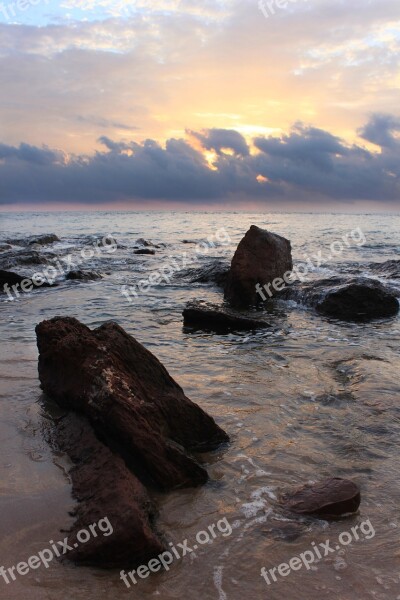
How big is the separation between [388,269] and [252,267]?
7.26 metres

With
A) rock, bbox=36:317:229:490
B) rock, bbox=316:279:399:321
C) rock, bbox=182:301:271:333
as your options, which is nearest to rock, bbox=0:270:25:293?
rock, bbox=182:301:271:333

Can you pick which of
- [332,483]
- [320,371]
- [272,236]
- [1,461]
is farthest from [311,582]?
[272,236]

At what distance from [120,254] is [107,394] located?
63.9ft

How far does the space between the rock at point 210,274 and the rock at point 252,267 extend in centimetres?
221

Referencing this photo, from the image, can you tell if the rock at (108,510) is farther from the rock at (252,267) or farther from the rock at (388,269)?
the rock at (388,269)

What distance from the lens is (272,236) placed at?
1140 centimetres

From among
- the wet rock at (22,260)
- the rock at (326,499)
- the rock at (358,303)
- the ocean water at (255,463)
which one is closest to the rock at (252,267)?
the rock at (358,303)

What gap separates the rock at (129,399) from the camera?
11.8 ft

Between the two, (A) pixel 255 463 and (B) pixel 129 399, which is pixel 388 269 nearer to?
(A) pixel 255 463

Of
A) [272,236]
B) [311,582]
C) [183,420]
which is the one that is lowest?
[311,582]

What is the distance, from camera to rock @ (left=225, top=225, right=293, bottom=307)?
1066 cm

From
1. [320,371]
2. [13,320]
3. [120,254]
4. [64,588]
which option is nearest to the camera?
[64,588]

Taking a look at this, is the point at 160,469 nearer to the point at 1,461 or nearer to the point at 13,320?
the point at 1,461

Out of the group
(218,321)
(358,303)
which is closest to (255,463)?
(218,321)
